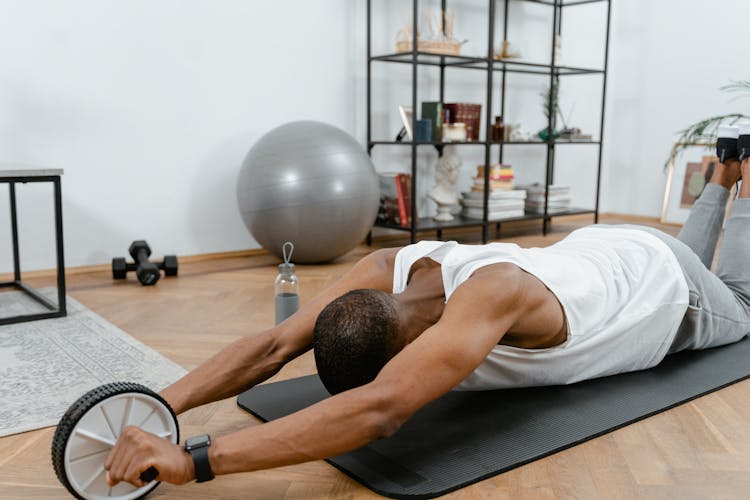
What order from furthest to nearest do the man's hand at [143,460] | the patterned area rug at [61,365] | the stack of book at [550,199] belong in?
the stack of book at [550,199]
the patterned area rug at [61,365]
the man's hand at [143,460]

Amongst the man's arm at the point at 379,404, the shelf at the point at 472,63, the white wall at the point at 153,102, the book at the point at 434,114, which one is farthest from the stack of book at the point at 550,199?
the man's arm at the point at 379,404

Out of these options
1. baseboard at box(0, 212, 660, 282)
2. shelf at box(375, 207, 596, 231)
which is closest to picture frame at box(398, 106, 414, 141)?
shelf at box(375, 207, 596, 231)

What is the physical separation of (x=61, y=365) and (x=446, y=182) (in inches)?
105

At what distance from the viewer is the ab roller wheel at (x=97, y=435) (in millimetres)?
1132

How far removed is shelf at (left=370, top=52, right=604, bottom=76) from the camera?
152 inches

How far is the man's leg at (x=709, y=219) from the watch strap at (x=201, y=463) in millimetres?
1662

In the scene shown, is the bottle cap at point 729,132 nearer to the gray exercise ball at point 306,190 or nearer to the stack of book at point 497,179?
the gray exercise ball at point 306,190

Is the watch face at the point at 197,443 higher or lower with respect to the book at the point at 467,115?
lower

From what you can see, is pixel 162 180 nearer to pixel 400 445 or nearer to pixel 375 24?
pixel 375 24

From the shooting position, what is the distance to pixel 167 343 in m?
2.20

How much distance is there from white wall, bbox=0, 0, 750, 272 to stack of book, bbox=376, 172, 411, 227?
0.92ft

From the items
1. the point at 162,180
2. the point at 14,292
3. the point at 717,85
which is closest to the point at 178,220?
the point at 162,180

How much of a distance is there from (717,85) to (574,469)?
4.07 metres

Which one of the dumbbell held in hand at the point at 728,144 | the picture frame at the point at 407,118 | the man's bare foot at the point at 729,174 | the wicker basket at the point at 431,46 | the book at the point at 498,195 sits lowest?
the book at the point at 498,195
